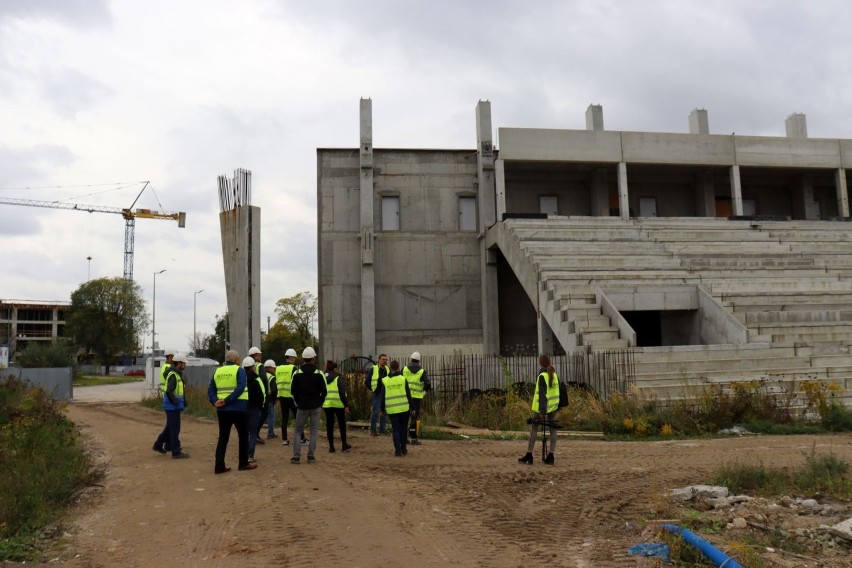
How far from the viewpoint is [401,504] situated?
315 inches

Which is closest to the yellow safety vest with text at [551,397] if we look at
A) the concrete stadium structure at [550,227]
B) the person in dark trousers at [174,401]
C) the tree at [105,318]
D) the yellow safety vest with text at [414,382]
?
the yellow safety vest with text at [414,382]

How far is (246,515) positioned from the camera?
766 centimetres

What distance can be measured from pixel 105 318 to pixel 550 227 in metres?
66.4

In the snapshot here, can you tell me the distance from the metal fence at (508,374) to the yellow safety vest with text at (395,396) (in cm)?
523

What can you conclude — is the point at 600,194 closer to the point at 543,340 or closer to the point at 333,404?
the point at 543,340

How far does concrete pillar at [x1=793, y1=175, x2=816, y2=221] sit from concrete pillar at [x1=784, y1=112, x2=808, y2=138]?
9.33ft

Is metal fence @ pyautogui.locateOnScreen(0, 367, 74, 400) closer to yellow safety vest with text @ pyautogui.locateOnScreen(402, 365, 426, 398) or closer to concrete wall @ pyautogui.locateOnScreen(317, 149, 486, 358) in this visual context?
concrete wall @ pyautogui.locateOnScreen(317, 149, 486, 358)

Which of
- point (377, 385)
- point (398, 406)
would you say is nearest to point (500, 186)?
point (377, 385)

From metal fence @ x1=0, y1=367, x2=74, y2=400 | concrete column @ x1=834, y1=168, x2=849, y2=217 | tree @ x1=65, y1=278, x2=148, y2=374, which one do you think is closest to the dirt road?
concrete column @ x1=834, y1=168, x2=849, y2=217

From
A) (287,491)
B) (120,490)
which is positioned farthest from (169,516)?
(120,490)

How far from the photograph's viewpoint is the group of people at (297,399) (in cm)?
1066

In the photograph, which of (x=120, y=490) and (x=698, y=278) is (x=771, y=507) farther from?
(x=698, y=278)

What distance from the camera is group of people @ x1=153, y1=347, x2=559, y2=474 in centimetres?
1066

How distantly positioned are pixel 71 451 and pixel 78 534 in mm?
5418
